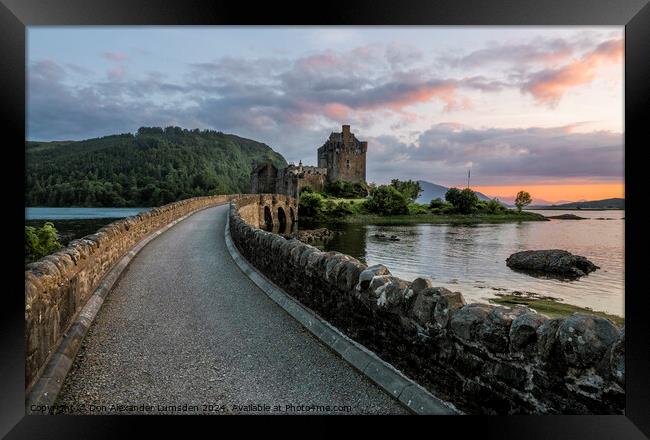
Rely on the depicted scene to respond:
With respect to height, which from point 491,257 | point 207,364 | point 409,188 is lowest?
point 491,257

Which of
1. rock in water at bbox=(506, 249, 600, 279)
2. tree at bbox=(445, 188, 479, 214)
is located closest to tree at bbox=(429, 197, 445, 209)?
tree at bbox=(445, 188, 479, 214)

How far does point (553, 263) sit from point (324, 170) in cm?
5196

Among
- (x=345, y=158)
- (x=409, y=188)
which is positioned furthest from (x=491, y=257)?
(x=345, y=158)

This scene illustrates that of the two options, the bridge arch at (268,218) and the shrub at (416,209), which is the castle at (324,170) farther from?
the bridge arch at (268,218)

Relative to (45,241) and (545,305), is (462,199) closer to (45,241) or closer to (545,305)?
(545,305)

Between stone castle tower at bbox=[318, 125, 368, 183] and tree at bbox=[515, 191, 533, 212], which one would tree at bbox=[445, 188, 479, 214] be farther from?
stone castle tower at bbox=[318, 125, 368, 183]

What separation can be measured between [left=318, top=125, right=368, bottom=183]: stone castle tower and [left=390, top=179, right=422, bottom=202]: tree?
1286 centimetres

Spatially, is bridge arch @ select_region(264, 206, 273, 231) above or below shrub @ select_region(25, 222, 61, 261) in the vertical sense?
above

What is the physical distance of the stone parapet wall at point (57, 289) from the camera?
2.95 metres

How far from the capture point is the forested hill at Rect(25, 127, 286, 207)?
6881mm

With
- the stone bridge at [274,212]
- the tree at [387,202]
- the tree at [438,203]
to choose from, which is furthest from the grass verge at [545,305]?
the tree at [387,202]

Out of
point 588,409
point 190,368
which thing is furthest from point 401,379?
point 190,368

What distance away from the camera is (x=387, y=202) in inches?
1905

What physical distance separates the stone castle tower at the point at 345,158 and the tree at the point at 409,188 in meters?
12.9
